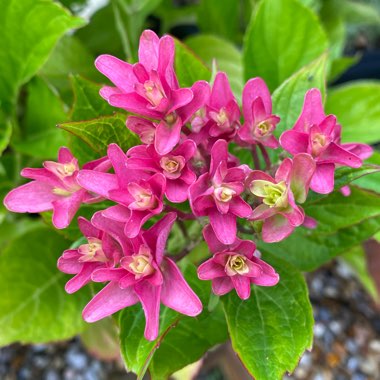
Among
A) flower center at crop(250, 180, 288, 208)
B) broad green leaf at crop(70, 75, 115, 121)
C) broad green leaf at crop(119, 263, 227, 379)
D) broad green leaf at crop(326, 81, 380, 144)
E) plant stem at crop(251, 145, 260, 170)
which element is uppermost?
broad green leaf at crop(70, 75, 115, 121)

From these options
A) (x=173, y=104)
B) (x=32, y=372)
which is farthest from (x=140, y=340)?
→ (x=32, y=372)

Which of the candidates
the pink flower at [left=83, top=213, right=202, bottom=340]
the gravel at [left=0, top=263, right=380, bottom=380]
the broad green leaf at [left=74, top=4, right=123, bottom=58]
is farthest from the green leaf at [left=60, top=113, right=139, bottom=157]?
the gravel at [left=0, top=263, right=380, bottom=380]

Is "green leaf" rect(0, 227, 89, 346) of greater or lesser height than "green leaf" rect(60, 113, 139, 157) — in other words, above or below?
below

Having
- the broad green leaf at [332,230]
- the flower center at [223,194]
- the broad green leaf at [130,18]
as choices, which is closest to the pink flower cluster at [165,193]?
the flower center at [223,194]

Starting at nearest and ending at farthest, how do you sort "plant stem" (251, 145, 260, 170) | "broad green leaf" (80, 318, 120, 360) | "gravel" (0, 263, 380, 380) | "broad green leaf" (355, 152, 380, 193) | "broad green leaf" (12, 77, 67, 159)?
1. "plant stem" (251, 145, 260, 170)
2. "broad green leaf" (355, 152, 380, 193)
3. "broad green leaf" (12, 77, 67, 159)
4. "broad green leaf" (80, 318, 120, 360)
5. "gravel" (0, 263, 380, 380)

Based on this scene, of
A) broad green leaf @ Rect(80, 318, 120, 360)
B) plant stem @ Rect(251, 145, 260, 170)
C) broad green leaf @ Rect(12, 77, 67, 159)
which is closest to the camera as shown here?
plant stem @ Rect(251, 145, 260, 170)

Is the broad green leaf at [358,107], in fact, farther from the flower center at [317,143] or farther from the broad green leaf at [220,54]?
the flower center at [317,143]

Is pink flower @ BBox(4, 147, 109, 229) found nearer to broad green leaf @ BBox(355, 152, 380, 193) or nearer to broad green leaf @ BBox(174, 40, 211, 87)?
broad green leaf @ BBox(174, 40, 211, 87)

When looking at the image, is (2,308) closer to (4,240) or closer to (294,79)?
(4,240)
